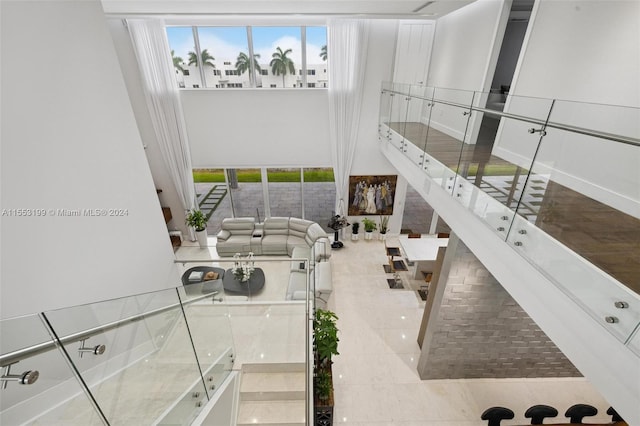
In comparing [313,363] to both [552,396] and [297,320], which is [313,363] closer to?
[297,320]

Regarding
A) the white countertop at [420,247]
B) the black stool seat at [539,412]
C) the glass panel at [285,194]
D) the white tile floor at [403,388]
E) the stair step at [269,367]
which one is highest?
the glass panel at [285,194]

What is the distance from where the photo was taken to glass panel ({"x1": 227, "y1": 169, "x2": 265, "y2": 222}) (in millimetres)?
9328

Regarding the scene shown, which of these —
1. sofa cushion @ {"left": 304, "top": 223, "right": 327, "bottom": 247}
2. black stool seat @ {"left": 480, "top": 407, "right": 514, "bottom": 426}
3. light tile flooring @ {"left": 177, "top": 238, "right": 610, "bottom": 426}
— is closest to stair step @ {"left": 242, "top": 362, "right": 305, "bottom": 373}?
light tile flooring @ {"left": 177, "top": 238, "right": 610, "bottom": 426}

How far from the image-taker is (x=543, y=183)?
2.58m

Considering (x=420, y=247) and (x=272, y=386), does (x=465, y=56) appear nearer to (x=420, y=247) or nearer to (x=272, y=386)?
(x=420, y=247)

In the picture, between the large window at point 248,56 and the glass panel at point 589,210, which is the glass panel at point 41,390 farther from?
the large window at point 248,56

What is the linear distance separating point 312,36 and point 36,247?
7623 mm

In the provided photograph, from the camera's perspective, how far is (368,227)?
9.23 metres

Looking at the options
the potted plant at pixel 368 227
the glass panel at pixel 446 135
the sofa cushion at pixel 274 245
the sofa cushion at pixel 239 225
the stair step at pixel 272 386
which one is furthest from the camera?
the potted plant at pixel 368 227

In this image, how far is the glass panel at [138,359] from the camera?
2.05 meters

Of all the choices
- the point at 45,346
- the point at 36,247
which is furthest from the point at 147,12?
the point at 45,346

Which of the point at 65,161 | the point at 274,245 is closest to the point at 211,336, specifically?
the point at 65,161

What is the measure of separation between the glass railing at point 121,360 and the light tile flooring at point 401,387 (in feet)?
4.62

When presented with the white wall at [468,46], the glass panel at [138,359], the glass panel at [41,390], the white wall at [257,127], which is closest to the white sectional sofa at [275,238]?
the white wall at [257,127]
